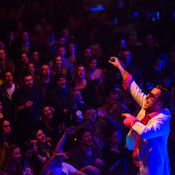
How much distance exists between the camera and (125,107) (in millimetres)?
6277

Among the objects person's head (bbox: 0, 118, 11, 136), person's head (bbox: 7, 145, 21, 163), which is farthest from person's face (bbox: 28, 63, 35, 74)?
person's head (bbox: 7, 145, 21, 163)

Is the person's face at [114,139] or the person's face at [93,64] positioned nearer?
the person's face at [114,139]

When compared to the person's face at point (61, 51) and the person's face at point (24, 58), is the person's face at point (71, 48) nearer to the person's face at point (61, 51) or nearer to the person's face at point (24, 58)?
the person's face at point (61, 51)

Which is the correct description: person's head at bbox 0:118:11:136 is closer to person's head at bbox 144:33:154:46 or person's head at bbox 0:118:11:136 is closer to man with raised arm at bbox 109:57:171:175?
man with raised arm at bbox 109:57:171:175

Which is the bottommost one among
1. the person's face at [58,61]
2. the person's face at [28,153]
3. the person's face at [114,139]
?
the person's face at [28,153]

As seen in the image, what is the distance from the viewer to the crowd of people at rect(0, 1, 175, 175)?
5.44 metres

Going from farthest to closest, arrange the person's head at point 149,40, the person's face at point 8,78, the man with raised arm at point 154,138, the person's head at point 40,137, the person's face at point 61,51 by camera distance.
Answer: the person's head at point 149,40 → the person's face at point 61,51 → the person's face at point 8,78 → the person's head at point 40,137 → the man with raised arm at point 154,138

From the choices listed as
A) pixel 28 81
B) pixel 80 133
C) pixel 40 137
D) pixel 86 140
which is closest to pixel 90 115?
Result: pixel 80 133

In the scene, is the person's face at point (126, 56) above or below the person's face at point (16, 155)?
above

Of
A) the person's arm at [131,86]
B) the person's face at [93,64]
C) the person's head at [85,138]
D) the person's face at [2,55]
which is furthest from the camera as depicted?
the person's face at [2,55]

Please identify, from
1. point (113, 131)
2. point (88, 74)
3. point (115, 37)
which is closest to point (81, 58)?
point (88, 74)

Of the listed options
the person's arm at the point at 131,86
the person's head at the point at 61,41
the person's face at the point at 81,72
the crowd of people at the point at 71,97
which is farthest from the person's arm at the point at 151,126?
the person's head at the point at 61,41

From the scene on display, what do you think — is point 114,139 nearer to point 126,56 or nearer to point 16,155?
point 16,155

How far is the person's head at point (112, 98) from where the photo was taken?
247 inches
